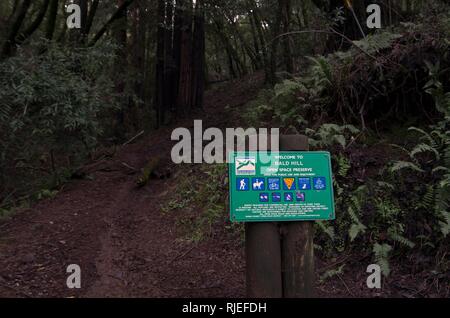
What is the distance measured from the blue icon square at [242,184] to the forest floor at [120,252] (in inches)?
76.8

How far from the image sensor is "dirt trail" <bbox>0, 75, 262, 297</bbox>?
5531 mm

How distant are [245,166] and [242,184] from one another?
0.17 metres

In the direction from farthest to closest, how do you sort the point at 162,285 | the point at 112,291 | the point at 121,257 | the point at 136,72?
the point at 136,72, the point at 121,257, the point at 162,285, the point at 112,291

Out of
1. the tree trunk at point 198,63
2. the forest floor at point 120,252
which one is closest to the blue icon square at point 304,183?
the forest floor at point 120,252

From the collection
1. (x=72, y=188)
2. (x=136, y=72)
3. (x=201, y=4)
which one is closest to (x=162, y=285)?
(x=72, y=188)

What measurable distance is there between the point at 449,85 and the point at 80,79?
698 centimetres

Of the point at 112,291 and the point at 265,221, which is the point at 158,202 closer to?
the point at 112,291

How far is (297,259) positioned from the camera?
167 inches

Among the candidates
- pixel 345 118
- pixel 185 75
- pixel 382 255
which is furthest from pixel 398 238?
pixel 185 75

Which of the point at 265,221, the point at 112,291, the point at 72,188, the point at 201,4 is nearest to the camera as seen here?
the point at 265,221

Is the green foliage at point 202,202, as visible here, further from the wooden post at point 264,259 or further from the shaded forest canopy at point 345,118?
the wooden post at point 264,259

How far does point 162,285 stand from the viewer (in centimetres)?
572

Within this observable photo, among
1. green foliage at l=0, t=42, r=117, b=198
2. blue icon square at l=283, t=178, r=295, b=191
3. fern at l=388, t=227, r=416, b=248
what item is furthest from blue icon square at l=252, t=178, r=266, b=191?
green foliage at l=0, t=42, r=117, b=198

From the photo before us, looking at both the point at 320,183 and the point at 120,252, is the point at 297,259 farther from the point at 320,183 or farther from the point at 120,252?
the point at 120,252
